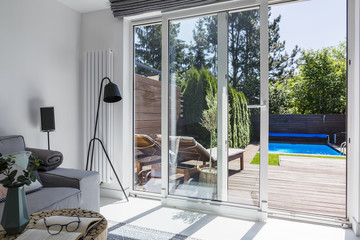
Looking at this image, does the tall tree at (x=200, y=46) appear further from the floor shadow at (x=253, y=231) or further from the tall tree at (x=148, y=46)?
the floor shadow at (x=253, y=231)

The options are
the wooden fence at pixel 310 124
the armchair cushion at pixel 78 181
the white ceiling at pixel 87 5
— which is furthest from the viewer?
the wooden fence at pixel 310 124

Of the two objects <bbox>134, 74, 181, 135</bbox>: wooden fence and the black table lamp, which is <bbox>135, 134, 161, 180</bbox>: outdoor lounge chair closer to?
<bbox>134, 74, 181, 135</bbox>: wooden fence

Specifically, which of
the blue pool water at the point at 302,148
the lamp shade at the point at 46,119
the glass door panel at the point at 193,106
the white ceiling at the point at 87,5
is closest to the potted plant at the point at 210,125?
the glass door panel at the point at 193,106

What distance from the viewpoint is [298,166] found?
196 inches

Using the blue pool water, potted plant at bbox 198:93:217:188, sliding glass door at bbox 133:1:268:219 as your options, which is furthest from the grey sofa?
the blue pool water

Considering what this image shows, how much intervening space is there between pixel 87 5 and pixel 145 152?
2.03m

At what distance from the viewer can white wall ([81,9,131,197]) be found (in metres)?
3.29

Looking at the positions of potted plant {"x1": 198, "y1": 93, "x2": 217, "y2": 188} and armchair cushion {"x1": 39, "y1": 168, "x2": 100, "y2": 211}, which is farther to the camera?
potted plant {"x1": 198, "y1": 93, "x2": 217, "y2": 188}

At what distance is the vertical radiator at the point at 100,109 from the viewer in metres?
3.27

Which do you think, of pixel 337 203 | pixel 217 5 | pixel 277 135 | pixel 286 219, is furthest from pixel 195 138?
pixel 277 135

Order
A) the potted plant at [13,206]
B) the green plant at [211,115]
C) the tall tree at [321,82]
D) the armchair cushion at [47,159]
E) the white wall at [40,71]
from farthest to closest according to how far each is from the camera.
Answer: the tall tree at [321,82], the green plant at [211,115], the white wall at [40,71], the armchair cushion at [47,159], the potted plant at [13,206]

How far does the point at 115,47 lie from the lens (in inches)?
130

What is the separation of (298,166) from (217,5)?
12.0 feet

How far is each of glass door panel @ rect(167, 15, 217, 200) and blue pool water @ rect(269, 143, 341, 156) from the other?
4719 mm
